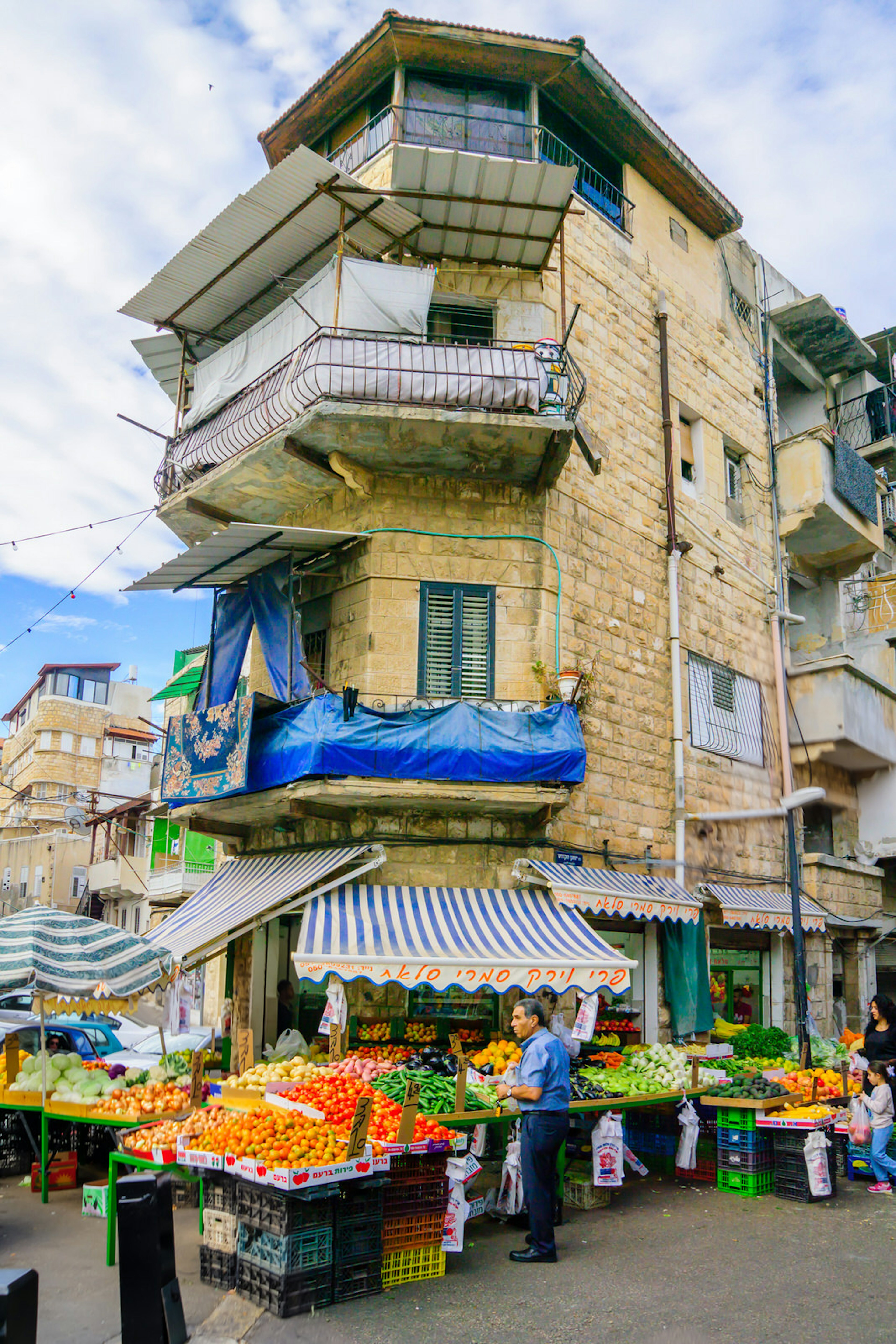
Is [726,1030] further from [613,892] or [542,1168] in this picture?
[542,1168]

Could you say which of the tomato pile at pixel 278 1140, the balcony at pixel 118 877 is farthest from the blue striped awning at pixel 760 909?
the balcony at pixel 118 877

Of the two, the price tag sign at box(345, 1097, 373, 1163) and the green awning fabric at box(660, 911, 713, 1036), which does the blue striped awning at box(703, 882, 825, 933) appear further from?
the price tag sign at box(345, 1097, 373, 1163)

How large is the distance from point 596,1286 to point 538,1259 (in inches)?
25.8

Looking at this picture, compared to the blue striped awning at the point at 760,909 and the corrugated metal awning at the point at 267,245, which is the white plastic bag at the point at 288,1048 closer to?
the blue striped awning at the point at 760,909

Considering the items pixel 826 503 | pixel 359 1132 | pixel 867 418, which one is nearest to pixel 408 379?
pixel 359 1132

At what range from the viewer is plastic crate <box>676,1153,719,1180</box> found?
34.1 ft

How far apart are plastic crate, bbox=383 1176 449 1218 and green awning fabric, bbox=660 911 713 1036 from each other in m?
7.14

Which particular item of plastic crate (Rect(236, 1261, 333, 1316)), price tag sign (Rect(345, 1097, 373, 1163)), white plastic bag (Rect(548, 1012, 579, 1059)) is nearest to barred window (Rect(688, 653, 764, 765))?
white plastic bag (Rect(548, 1012, 579, 1059))

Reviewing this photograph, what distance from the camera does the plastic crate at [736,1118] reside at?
973cm

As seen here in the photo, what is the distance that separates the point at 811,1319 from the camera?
6.31 metres

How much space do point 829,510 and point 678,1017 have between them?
10130mm

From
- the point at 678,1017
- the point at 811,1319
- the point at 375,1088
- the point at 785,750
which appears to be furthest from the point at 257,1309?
the point at 785,750

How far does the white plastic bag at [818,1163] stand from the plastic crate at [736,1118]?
0.50m

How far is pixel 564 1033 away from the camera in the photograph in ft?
38.1
